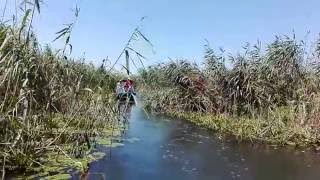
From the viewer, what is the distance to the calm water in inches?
303

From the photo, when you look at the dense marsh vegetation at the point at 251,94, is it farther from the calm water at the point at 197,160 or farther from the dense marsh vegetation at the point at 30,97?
the dense marsh vegetation at the point at 30,97

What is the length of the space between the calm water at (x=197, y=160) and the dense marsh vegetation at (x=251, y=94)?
4.20 feet

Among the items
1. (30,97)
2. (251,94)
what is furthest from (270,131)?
(30,97)

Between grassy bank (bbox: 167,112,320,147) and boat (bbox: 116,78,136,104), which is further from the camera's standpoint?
grassy bank (bbox: 167,112,320,147)

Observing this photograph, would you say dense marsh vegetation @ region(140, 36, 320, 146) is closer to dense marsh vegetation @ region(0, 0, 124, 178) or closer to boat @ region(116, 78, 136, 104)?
boat @ region(116, 78, 136, 104)

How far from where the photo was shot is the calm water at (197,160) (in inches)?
303

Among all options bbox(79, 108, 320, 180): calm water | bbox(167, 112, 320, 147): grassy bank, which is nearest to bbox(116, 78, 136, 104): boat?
bbox(79, 108, 320, 180): calm water

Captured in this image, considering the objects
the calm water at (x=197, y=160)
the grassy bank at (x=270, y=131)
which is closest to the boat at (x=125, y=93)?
the calm water at (x=197, y=160)

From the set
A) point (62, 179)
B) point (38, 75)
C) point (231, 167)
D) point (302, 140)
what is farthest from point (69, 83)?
point (302, 140)

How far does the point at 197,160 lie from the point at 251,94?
7.49 metres

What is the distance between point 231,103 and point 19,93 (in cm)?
1146

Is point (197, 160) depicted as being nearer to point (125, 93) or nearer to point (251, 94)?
point (125, 93)

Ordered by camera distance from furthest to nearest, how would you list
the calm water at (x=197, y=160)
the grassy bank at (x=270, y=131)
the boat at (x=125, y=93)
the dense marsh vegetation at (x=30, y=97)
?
the grassy bank at (x=270, y=131) → the boat at (x=125, y=93) → the calm water at (x=197, y=160) → the dense marsh vegetation at (x=30, y=97)

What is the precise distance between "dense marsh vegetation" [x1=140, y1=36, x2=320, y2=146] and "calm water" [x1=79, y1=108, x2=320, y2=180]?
1.28 metres
